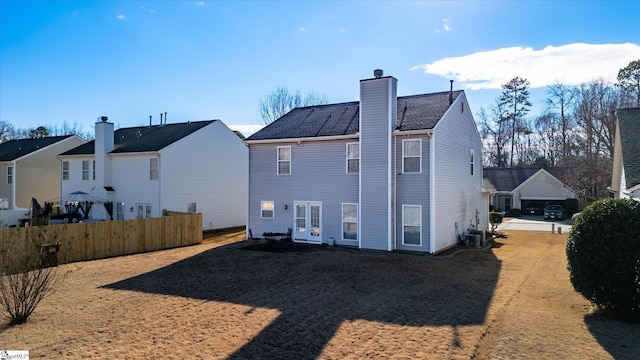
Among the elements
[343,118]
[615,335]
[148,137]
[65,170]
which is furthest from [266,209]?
[65,170]

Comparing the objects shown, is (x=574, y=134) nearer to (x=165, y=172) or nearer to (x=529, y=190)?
(x=529, y=190)

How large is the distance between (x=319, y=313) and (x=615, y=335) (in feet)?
19.0

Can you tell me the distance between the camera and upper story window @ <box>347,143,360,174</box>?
62.2 ft

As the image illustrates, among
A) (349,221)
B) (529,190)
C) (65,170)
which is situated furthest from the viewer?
(529,190)

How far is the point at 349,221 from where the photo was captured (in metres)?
19.0

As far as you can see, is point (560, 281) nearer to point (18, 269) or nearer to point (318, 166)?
point (318, 166)

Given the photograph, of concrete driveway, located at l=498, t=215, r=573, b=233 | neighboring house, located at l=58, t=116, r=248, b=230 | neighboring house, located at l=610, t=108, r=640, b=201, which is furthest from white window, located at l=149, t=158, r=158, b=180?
concrete driveway, located at l=498, t=215, r=573, b=233

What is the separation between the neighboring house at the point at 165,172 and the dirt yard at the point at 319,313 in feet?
31.5

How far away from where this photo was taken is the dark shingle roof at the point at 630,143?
581 inches

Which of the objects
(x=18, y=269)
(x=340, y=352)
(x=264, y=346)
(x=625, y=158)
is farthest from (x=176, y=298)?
(x=625, y=158)

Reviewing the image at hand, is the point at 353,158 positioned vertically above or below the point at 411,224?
above

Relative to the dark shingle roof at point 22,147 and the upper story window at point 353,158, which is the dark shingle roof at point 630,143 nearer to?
the upper story window at point 353,158

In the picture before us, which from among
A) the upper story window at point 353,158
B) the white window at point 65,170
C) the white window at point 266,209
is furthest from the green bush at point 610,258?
the white window at point 65,170

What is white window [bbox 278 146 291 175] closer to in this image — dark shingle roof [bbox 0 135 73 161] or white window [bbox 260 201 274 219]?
white window [bbox 260 201 274 219]
